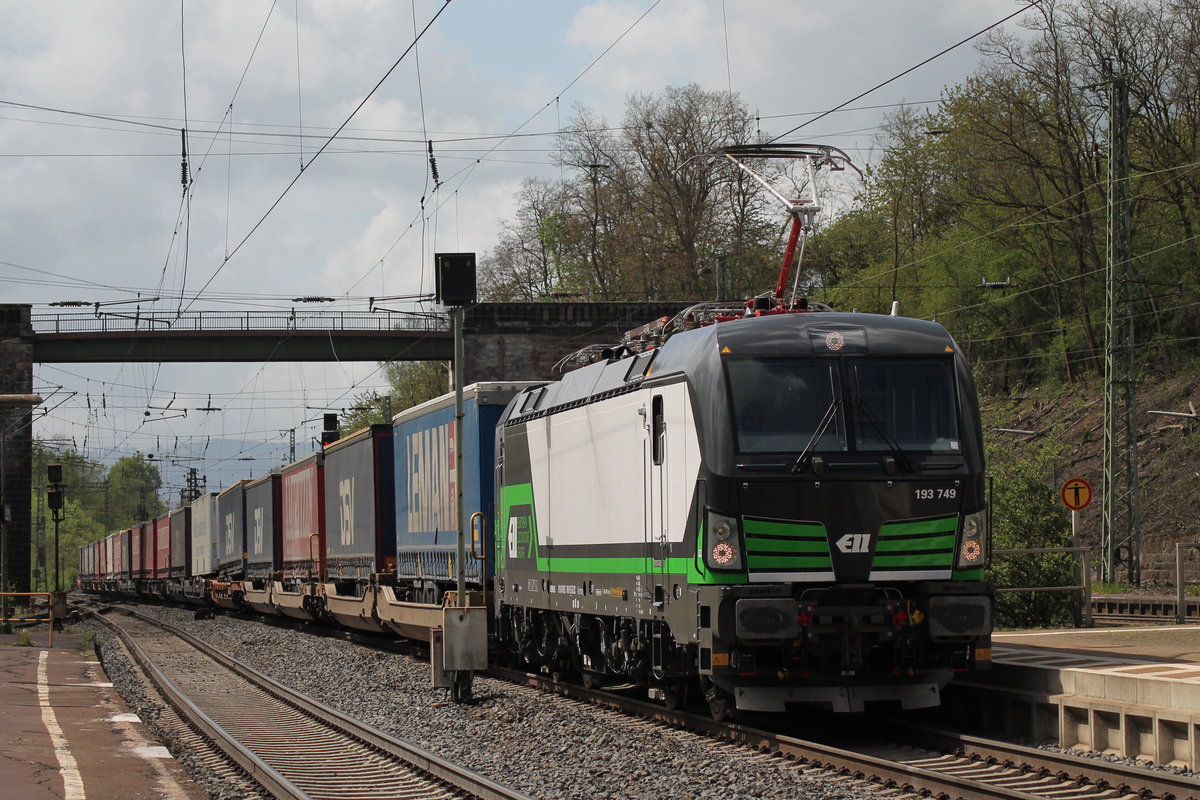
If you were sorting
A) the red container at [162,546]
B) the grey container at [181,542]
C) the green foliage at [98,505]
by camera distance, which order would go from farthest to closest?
the green foliage at [98,505], the red container at [162,546], the grey container at [181,542]

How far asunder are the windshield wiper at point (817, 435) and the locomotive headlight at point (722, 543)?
69 cm

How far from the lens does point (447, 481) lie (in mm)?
20656

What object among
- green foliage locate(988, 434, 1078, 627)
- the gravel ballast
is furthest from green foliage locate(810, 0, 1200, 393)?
the gravel ballast

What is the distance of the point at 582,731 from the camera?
13750 mm

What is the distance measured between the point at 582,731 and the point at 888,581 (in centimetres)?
348

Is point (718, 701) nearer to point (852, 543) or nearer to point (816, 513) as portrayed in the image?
point (852, 543)

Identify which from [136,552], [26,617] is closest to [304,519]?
[26,617]

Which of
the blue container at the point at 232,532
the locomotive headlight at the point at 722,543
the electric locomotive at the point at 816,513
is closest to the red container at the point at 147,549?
the blue container at the point at 232,532

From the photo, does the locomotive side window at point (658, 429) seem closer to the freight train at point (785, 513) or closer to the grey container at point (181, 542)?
the freight train at point (785, 513)

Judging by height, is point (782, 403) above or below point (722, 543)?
above

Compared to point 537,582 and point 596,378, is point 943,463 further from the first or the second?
point 537,582

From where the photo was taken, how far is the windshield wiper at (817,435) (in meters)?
11.9

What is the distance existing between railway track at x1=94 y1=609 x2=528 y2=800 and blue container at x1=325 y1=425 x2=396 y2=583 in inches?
132

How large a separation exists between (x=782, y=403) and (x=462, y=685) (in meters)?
6.38
